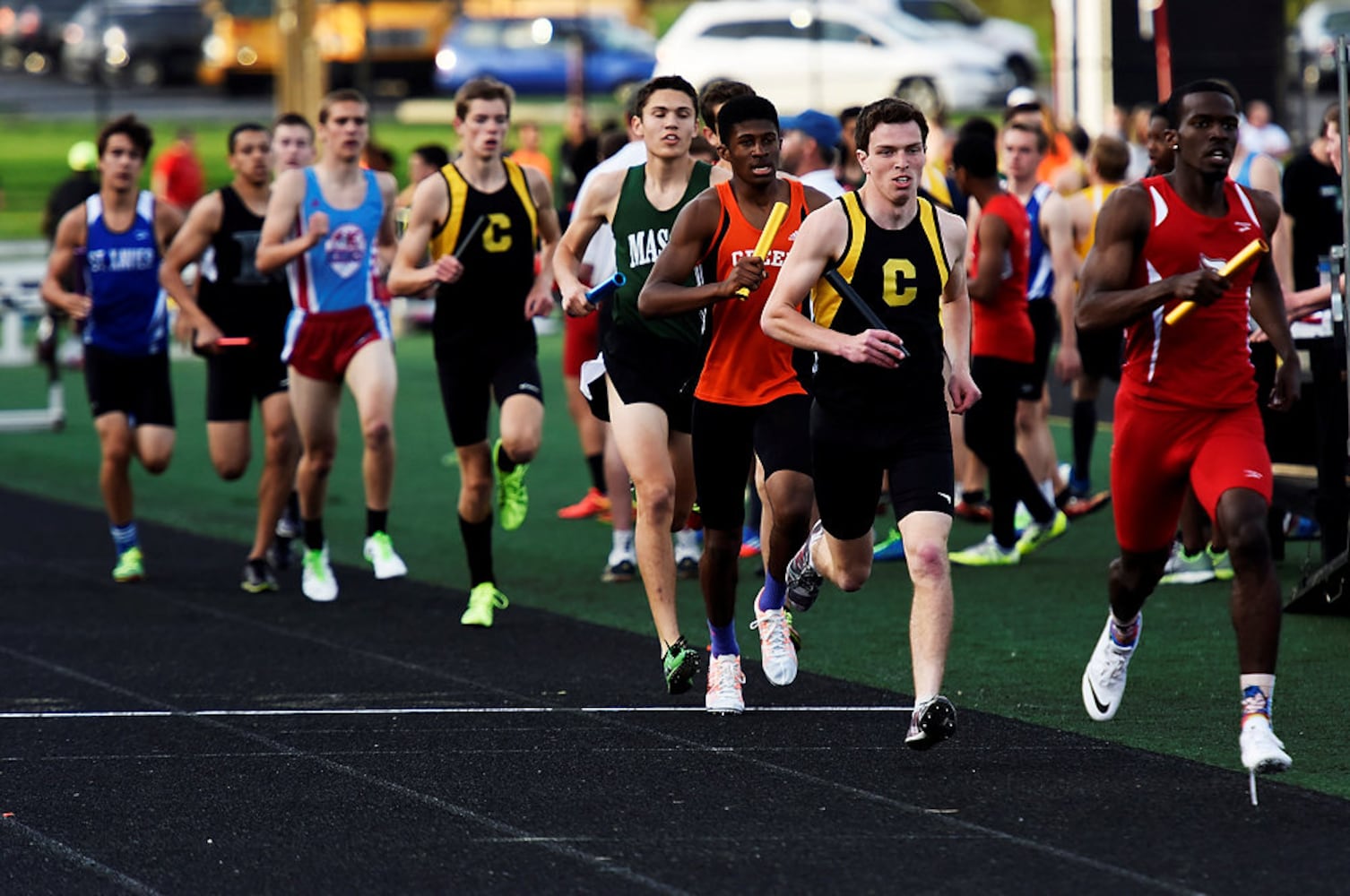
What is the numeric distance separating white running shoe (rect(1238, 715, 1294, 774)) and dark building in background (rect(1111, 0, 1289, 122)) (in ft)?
64.9

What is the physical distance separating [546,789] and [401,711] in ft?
4.81

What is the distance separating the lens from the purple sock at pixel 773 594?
8227 millimetres

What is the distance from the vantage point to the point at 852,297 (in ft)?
23.0

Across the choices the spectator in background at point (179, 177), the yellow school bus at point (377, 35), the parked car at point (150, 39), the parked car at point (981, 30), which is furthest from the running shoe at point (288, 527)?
the parked car at point (150, 39)

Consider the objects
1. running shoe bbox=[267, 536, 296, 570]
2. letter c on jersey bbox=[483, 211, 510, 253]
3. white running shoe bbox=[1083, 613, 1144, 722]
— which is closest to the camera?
white running shoe bbox=[1083, 613, 1144, 722]

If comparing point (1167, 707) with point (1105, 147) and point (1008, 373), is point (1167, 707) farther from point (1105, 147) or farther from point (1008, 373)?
point (1105, 147)

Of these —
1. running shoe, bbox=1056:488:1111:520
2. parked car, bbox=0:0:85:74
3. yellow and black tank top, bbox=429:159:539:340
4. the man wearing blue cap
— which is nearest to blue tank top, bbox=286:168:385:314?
yellow and black tank top, bbox=429:159:539:340

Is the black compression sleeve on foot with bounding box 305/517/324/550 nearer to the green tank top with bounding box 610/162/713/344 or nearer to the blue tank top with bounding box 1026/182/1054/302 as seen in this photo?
the green tank top with bounding box 610/162/713/344

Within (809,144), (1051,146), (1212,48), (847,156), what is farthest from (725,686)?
(1212,48)

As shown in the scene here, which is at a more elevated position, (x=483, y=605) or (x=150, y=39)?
(x=150, y=39)

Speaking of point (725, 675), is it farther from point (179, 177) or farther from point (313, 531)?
point (179, 177)

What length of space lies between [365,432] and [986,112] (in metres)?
24.4

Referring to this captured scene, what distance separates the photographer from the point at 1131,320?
6785mm

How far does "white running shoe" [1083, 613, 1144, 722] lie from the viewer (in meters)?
7.42
